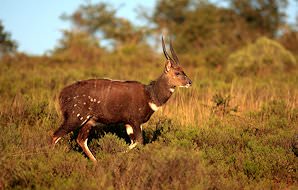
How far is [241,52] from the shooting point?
21578mm

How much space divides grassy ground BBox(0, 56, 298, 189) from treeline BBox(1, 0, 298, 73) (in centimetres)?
1020

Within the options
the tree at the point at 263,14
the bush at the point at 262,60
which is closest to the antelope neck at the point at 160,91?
the bush at the point at 262,60

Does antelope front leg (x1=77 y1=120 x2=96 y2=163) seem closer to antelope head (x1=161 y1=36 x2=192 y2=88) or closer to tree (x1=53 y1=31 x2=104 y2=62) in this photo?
antelope head (x1=161 y1=36 x2=192 y2=88)

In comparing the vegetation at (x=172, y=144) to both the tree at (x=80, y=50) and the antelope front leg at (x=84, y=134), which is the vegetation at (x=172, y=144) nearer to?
the antelope front leg at (x=84, y=134)

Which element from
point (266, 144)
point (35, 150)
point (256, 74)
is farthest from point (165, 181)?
point (256, 74)

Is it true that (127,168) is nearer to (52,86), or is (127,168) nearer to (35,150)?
(35,150)

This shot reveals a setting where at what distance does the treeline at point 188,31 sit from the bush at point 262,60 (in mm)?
138

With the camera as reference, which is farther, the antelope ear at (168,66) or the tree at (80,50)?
the tree at (80,50)

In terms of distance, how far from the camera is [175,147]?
22.9 feet

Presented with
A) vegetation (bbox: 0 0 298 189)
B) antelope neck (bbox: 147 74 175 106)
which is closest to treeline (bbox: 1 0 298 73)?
vegetation (bbox: 0 0 298 189)

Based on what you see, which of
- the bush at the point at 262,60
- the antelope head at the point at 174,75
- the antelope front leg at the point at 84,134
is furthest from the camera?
the bush at the point at 262,60

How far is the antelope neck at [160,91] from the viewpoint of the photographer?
30.8 feet

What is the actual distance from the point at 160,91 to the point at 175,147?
2.68m

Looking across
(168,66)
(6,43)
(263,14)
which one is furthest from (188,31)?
(168,66)
